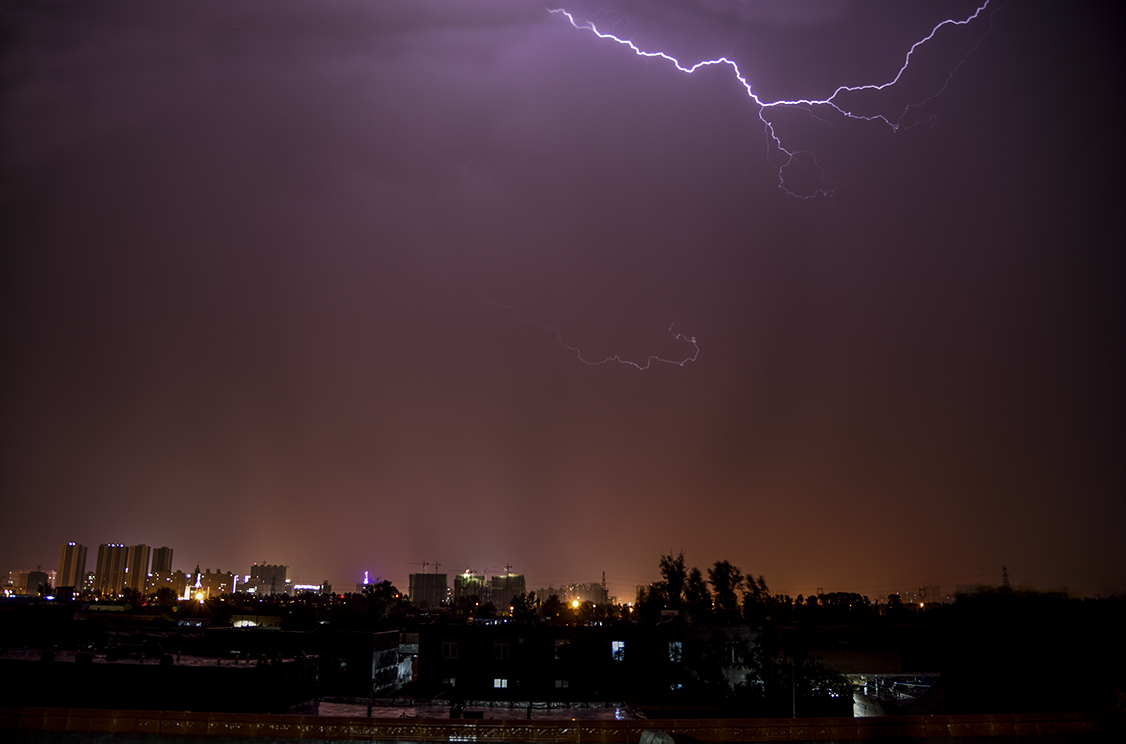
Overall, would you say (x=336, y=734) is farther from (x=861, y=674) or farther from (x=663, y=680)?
(x=861, y=674)

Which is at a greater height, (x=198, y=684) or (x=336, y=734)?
(x=336, y=734)

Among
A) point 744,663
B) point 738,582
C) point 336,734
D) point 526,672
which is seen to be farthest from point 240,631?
point 738,582

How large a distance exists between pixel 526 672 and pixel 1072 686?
22.2 m

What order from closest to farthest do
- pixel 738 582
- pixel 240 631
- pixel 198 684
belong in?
pixel 198 684 < pixel 240 631 < pixel 738 582

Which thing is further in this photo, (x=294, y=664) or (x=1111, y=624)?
(x=1111, y=624)

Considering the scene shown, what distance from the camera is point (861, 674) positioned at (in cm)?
3350

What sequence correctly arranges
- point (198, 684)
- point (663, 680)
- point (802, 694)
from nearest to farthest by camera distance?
point (198, 684), point (802, 694), point (663, 680)

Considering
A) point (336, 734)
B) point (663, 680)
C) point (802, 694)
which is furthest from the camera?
A: point (663, 680)

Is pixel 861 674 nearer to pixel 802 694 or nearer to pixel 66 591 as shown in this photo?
pixel 802 694

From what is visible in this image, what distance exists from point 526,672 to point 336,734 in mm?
26753

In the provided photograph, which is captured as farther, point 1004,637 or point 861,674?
point 861,674

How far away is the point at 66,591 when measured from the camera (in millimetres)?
92938

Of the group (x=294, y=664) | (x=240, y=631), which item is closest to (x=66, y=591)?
(x=240, y=631)

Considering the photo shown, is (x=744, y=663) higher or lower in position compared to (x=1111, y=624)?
lower
